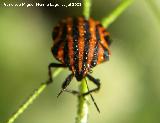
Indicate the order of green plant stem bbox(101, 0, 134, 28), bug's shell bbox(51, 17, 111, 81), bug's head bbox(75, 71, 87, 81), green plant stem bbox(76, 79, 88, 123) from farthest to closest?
1. green plant stem bbox(101, 0, 134, 28)
2. bug's shell bbox(51, 17, 111, 81)
3. bug's head bbox(75, 71, 87, 81)
4. green plant stem bbox(76, 79, 88, 123)

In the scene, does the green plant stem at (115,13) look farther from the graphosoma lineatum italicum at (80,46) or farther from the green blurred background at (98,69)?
the green blurred background at (98,69)

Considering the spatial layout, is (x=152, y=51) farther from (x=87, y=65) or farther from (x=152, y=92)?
(x=87, y=65)

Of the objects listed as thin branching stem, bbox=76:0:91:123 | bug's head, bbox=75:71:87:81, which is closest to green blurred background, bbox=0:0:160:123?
bug's head, bbox=75:71:87:81

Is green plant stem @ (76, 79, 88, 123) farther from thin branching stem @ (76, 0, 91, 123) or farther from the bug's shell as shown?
the bug's shell

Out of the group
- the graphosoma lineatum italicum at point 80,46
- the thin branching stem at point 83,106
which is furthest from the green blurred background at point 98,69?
the thin branching stem at point 83,106

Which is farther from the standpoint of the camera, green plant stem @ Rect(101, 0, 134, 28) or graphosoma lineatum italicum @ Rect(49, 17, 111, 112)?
green plant stem @ Rect(101, 0, 134, 28)

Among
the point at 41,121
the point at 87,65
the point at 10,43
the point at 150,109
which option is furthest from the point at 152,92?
the point at 87,65

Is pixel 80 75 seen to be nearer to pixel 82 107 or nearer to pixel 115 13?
pixel 82 107
